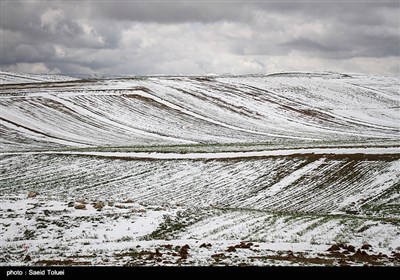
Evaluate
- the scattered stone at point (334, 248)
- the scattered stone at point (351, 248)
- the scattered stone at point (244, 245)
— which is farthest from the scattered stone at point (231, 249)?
the scattered stone at point (351, 248)

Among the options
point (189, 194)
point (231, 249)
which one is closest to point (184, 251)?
point (231, 249)

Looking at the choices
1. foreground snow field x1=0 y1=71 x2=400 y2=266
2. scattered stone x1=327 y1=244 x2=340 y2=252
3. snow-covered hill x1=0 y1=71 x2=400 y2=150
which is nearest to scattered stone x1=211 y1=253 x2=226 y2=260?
foreground snow field x1=0 y1=71 x2=400 y2=266

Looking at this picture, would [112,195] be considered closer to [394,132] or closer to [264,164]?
[264,164]

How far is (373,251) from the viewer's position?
62.5 ft

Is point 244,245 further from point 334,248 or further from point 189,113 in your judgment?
point 189,113

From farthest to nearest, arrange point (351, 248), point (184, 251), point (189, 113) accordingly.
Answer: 1. point (189, 113)
2. point (351, 248)
3. point (184, 251)

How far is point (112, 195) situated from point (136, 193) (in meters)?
2.23

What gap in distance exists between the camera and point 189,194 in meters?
37.1

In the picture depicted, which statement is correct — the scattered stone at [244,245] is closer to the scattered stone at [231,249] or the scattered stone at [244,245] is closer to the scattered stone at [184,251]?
the scattered stone at [231,249]

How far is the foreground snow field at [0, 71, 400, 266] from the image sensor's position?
19.6 m

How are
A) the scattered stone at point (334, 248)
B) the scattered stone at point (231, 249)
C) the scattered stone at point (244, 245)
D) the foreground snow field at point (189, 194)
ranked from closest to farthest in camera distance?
1. the scattered stone at point (231, 249)
2. the scattered stone at point (334, 248)
3. the foreground snow field at point (189, 194)
4. the scattered stone at point (244, 245)

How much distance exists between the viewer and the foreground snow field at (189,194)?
64.4 ft

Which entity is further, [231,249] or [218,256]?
[231,249]

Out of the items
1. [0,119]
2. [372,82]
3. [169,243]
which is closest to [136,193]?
[169,243]
